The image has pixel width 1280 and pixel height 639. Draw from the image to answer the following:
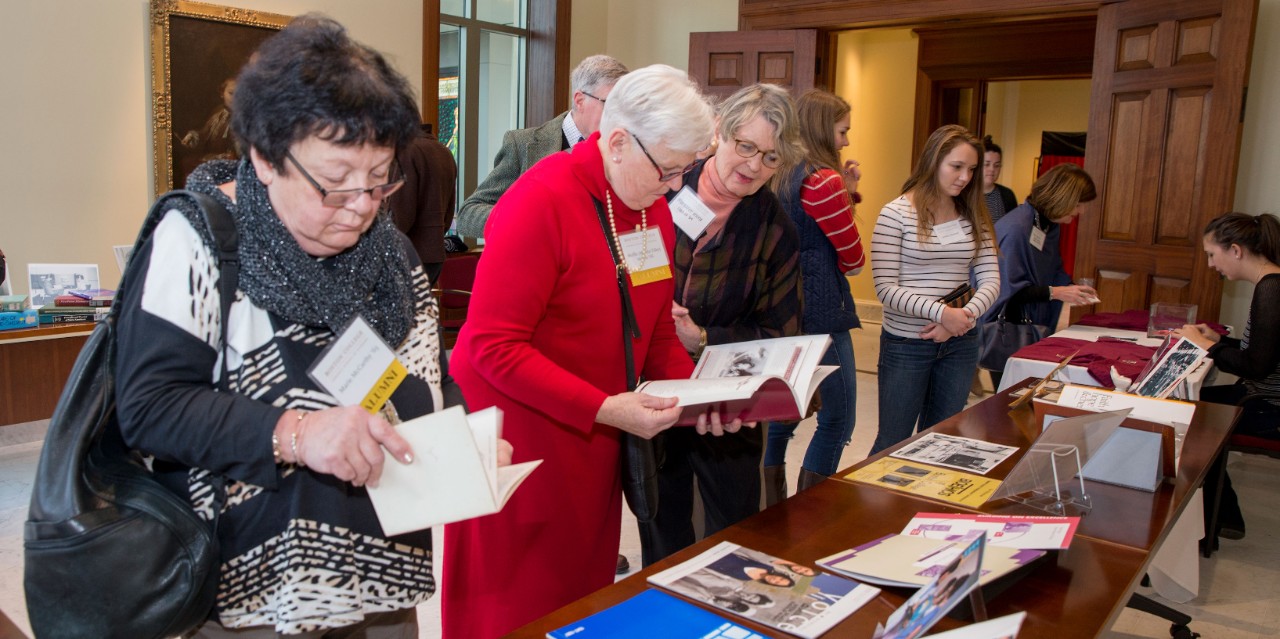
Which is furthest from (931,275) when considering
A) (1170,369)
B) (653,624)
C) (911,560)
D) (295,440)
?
(295,440)

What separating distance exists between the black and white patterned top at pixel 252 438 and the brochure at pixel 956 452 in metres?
1.24

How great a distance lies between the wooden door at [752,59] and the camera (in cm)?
653

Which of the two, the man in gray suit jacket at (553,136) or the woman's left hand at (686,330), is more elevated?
the man in gray suit jacket at (553,136)

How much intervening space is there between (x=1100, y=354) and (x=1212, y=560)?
90 cm

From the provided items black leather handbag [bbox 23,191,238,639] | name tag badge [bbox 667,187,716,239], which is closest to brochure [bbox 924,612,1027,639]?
black leather handbag [bbox 23,191,238,639]

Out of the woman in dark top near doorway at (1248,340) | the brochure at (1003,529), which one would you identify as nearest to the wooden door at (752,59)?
the woman in dark top near doorway at (1248,340)

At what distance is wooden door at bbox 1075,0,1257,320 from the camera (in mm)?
4879

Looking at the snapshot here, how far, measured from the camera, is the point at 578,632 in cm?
123

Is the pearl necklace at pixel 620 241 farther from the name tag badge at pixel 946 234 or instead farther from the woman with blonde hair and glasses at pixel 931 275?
the name tag badge at pixel 946 234

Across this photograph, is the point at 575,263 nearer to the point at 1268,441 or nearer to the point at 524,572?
the point at 524,572

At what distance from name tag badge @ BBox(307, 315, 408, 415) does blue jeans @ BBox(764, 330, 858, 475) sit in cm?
210

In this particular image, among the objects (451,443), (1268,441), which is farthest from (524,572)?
(1268,441)

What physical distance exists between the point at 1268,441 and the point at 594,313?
3036 millimetres

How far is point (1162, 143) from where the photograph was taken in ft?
16.9
